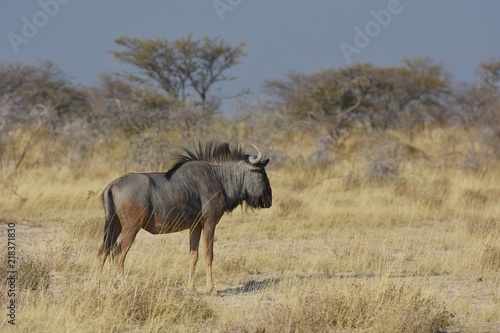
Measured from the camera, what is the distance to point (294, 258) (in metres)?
8.86

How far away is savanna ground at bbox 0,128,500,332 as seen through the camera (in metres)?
5.77

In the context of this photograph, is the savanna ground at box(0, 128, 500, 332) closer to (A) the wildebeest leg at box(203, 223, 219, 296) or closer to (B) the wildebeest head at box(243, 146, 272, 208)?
(A) the wildebeest leg at box(203, 223, 219, 296)

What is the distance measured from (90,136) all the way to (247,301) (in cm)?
1442

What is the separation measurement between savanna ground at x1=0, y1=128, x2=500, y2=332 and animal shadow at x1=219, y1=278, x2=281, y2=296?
12 mm

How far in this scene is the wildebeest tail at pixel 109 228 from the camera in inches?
274

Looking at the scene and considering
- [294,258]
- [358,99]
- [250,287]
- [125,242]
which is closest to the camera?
[125,242]

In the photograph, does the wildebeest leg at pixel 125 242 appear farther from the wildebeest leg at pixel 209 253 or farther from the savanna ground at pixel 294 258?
the wildebeest leg at pixel 209 253

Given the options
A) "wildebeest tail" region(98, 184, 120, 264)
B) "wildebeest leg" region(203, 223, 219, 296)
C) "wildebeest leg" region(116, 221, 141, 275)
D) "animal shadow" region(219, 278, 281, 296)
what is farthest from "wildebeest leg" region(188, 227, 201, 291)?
"wildebeest tail" region(98, 184, 120, 264)

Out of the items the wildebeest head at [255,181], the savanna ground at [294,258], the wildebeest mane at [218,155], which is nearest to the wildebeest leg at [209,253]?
the savanna ground at [294,258]

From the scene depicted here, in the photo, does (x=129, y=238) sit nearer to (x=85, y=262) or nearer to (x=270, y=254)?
(x=85, y=262)

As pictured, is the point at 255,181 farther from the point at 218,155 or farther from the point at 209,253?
the point at 209,253

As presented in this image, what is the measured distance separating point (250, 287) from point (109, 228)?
4.60 ft

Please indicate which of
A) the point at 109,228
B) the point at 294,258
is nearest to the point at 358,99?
the point at 294,258

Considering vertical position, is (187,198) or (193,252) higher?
(187,198)
